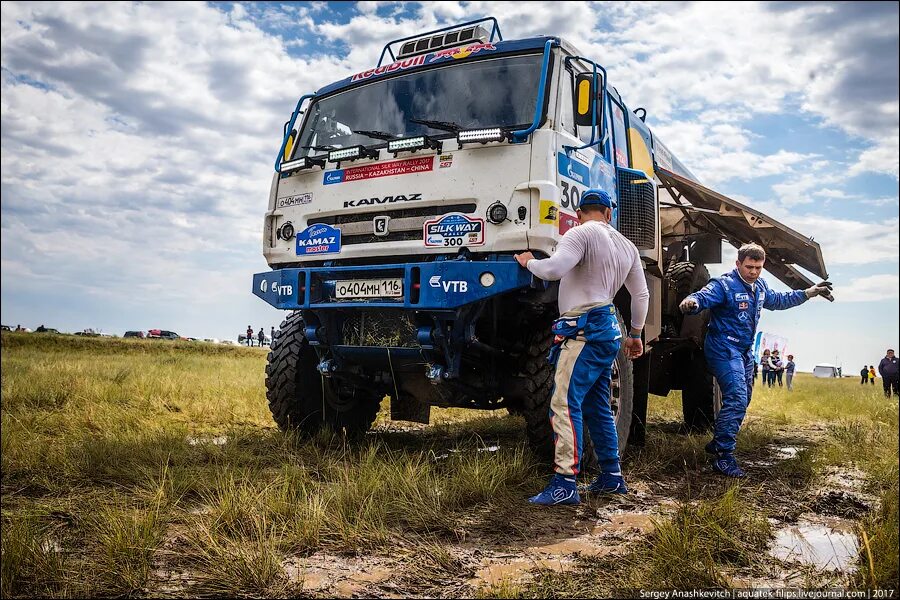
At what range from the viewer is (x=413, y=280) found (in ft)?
15.5

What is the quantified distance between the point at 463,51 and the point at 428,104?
0.48 meters

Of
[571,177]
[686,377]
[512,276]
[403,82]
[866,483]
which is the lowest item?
[866,483]

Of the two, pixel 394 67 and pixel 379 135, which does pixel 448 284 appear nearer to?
pixel 379 135

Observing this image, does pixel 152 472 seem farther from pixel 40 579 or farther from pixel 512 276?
pixel 512 276

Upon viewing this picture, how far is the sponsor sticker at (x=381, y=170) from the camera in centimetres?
495

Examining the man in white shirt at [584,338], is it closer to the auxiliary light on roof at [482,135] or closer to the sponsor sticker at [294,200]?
the auxiliary light on roof at [482,135]

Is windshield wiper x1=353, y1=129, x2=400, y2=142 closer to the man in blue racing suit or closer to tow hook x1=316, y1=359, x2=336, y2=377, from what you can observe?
tow hook x1=316, y1=359, x2=336, y2=377

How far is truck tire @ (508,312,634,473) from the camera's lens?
4.70 metres

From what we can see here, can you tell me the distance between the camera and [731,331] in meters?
5.52

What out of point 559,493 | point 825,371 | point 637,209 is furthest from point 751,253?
point 825,371

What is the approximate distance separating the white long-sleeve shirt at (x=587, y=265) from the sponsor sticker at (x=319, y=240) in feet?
5.85

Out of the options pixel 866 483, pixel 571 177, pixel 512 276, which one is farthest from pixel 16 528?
pixel 866 483

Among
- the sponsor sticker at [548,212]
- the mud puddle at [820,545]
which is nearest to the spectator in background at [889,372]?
the mud puddle at [820,545]

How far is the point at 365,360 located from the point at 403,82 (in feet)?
7.34
